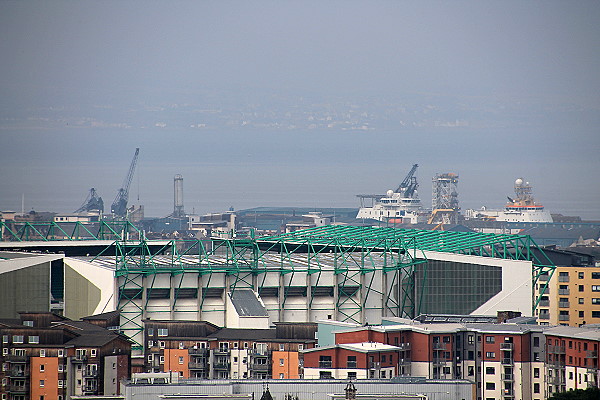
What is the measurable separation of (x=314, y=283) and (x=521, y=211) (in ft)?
365

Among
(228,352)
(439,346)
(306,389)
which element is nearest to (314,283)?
(228,352)

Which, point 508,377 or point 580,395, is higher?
point 580,395

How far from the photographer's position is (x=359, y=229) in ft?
179

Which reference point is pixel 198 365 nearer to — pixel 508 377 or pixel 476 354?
pixel 476 354

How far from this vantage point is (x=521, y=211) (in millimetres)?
152250

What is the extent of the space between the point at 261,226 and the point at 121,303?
110 meters

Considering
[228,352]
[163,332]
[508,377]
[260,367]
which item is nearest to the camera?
[508,377]

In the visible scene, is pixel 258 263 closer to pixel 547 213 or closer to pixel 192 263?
pixel 192 263

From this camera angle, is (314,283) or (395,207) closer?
(314,283)

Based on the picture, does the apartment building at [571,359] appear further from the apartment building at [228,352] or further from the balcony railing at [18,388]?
the balcony railing at [18,388]

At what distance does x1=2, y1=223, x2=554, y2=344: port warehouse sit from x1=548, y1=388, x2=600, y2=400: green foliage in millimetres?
14965

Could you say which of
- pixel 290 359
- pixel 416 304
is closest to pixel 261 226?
pixel 416 304

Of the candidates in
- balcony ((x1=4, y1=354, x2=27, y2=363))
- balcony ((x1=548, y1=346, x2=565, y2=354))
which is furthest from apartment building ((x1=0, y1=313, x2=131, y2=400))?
balcony ((x1=548, y1=346, x2=565, y2=354))

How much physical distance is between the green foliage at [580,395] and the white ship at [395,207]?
131m
